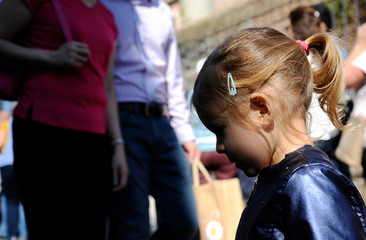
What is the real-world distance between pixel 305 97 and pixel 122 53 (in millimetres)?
1439

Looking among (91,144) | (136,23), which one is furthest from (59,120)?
(136,23)

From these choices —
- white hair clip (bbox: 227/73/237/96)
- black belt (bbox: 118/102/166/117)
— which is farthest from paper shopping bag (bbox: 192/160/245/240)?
white hair clip (bbox: 227/73/237/96)

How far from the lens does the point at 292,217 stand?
50.8 inches

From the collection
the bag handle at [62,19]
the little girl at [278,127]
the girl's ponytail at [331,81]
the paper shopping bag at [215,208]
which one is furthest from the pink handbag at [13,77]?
the paper shopping bag at [215,208]

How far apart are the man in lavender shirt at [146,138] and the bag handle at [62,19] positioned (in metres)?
0.57

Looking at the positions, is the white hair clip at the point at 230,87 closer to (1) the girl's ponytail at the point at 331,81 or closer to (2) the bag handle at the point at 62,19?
(1) the girl's ponytail at the point at 331,81

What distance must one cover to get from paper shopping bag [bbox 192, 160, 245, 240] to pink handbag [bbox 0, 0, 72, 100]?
133 cm

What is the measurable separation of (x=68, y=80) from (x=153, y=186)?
2.84 ft

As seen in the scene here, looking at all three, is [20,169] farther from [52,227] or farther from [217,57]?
[217,57]

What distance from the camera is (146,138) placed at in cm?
268

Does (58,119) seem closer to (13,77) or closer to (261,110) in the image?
(13,77)

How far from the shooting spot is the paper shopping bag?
10.4ft

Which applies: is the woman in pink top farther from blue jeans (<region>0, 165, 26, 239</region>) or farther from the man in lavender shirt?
blue jeans (<region>0, 165, 26, 239</region>)

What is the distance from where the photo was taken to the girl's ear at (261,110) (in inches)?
58.0
